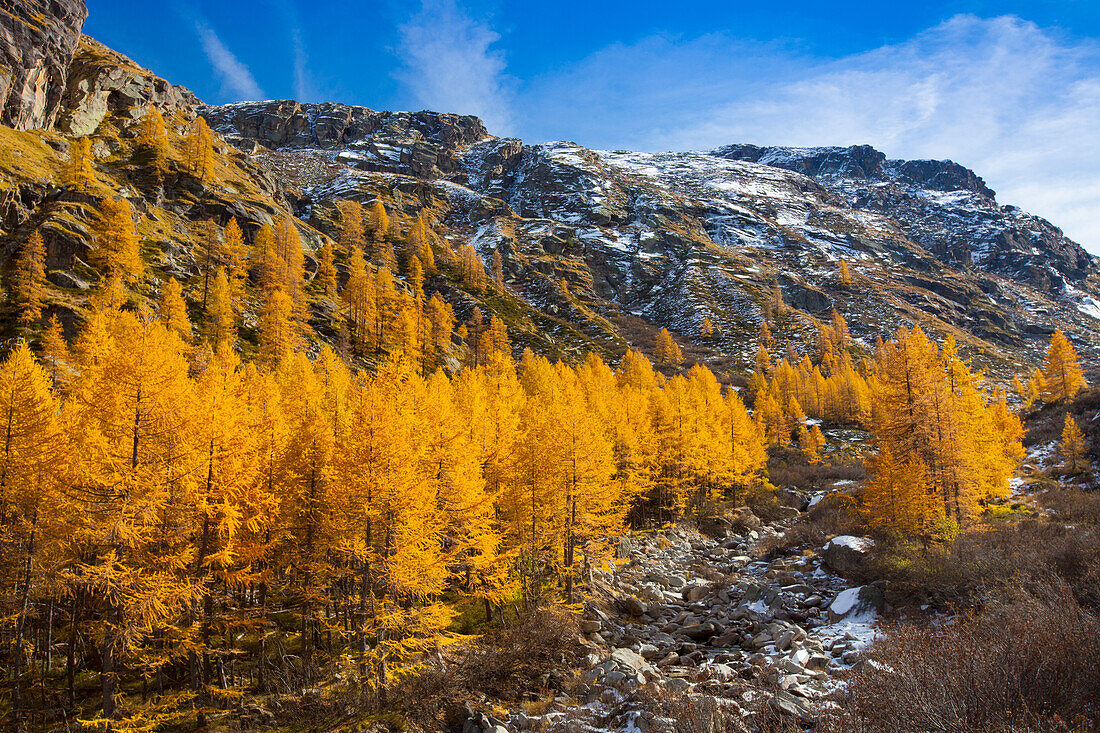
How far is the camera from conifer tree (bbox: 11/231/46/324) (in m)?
37.3

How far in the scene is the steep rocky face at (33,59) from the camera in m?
61.4

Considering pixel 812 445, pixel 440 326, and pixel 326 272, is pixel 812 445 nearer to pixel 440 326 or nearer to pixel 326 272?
pixel 440 326

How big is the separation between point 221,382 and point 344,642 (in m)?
10.8

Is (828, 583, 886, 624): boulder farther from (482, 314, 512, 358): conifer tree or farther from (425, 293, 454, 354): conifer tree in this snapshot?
(482, 314, 512, 358): conifer tree

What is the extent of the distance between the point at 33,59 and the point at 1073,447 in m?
Result: 124

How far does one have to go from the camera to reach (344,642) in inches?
707

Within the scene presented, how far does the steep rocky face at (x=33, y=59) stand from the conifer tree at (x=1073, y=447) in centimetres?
11514

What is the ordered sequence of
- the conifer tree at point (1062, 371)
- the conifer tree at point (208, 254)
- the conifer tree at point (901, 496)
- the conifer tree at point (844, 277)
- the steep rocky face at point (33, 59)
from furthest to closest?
the conifer tree at point (844, 277)
the steep rocky face at point (33, 59)
the conifer tree at point (208, 254)
the conifer tree at point (1062, 371)
the conifer tree at point (901, 496)

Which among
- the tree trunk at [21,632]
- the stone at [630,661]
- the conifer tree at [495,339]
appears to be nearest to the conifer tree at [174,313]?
the tree trunk at [21,632]

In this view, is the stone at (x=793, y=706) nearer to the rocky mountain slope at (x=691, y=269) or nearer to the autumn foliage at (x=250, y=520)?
the autumn foliage at (x=250, y=520)

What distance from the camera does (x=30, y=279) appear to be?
38.5 metres

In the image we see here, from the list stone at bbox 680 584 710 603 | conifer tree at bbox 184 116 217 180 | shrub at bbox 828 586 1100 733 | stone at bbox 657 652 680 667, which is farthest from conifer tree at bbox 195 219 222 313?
shrub at bbox 828 586 1100 733

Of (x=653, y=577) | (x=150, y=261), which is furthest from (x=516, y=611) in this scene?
(x=150, y=261)

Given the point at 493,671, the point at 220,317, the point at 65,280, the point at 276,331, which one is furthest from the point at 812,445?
the point at 65,280
